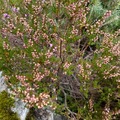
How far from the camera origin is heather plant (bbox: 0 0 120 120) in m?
2.38

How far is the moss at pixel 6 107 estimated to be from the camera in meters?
2.69

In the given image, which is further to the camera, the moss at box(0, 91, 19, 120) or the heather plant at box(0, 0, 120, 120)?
the moss at box(0, 91, 19, 120)

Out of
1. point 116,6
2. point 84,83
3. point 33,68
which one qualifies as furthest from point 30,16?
point 116,6

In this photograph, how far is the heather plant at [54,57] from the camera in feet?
7.80

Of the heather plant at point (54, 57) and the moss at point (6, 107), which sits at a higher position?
the heather plant at point (54, 57)

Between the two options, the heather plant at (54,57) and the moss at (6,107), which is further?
the moss at (6,107)

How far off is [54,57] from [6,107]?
760 mm

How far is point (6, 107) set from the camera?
2760 mm

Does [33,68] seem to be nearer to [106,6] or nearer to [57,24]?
[57,24]

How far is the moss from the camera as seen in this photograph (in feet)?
8.84

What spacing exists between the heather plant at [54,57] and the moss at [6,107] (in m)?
0.26

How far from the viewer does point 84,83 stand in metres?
2.58

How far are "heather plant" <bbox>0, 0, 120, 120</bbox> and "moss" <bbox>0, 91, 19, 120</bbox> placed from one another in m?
A: 0.26

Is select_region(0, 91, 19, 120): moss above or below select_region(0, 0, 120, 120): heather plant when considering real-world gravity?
below
